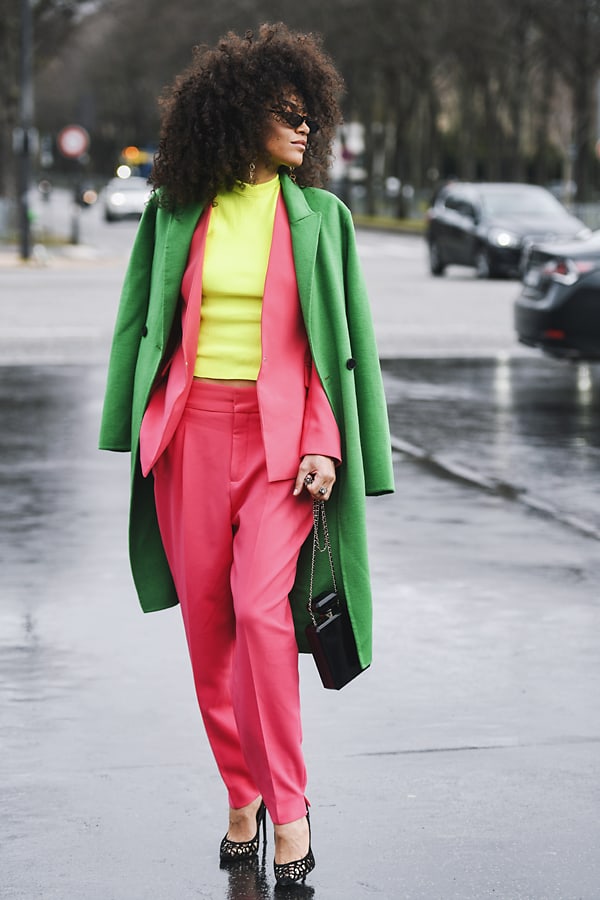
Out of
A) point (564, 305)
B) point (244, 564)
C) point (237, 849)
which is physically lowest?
point (564, 305)

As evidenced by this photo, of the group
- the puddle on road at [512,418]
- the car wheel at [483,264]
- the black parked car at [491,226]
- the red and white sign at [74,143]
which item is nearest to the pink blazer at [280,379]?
the puddle on road at [512,418]

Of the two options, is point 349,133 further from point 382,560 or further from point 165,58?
point 382,560

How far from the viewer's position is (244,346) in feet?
14.0

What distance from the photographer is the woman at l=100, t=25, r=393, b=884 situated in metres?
4.20

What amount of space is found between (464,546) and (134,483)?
13.3 ft

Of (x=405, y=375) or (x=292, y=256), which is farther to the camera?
(x=405, y=375)

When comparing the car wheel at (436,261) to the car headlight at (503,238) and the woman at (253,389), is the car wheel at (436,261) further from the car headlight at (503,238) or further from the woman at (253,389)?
the woman at (253,389)

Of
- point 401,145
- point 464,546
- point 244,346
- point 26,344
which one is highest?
point 244,346

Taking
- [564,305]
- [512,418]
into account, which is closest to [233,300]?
[512,418]

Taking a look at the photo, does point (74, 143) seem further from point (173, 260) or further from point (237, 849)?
point (237, 849)

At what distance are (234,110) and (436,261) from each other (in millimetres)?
27202

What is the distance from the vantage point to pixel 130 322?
4.45 m

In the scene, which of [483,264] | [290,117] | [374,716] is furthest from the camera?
[483,264]

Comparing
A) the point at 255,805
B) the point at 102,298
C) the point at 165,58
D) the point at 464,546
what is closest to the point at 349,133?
the point at 165,58
